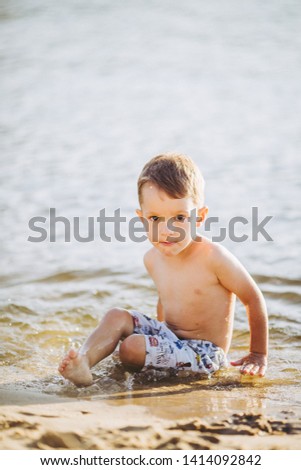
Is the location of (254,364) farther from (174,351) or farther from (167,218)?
(167,218)

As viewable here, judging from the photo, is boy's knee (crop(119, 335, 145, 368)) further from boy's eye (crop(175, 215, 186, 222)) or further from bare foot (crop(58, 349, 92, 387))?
boy's eye (crop(175, 215, 186, 222))

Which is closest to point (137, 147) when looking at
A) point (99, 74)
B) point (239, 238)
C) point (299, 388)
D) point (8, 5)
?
point (239, 238)

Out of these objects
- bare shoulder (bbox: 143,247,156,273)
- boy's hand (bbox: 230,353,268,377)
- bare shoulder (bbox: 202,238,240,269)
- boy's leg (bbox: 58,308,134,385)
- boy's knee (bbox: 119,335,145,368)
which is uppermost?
bare shoulder (bbox: 202,238,240,269)

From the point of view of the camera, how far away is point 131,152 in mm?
8547

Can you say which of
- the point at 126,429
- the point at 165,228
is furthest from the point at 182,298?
the point at 126,429

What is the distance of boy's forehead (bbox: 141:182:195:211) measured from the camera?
135 inches

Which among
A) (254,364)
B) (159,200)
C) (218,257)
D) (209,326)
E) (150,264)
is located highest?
(159,200)

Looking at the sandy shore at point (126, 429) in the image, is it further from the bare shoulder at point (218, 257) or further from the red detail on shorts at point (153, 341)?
the bare shoulder at point (218, 257)

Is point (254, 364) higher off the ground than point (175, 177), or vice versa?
point (175, 177)

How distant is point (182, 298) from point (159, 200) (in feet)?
1.83

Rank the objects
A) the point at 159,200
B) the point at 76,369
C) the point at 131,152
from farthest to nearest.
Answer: the point at 131,152, the point at 159,200, the point at 76,369

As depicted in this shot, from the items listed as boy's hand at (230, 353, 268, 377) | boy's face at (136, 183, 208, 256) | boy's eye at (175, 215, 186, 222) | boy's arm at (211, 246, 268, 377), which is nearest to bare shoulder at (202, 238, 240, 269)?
boy's arm at (211, 246, 268, 377)

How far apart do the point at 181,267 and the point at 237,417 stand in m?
1.06

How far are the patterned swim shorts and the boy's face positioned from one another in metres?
0.39
